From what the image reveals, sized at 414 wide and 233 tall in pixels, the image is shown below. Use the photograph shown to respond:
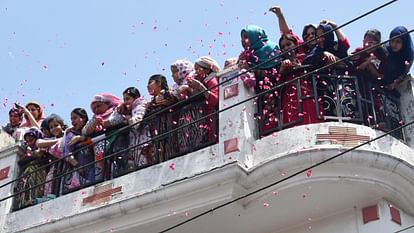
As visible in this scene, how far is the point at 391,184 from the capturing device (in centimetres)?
930

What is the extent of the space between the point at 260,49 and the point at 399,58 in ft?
5.44

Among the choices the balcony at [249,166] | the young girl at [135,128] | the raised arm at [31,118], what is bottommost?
the balcony at [249,166]

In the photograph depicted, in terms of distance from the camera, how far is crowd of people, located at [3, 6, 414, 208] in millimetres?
9992

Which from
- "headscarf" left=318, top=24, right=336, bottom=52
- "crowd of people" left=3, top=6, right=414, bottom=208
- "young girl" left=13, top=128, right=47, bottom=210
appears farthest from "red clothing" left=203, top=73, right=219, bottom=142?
"young girl" left=13, top=128, right=47, bottom=210

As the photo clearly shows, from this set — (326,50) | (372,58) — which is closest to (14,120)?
(326,50)

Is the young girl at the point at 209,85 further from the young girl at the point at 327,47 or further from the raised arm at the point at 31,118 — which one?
the raised arm at the point at 31,118

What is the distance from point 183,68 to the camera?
431 inches

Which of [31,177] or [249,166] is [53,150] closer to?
[31,177]

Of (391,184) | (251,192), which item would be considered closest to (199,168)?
(251,192)

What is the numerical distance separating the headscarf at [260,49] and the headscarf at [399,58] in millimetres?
1338

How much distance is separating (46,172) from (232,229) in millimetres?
3059

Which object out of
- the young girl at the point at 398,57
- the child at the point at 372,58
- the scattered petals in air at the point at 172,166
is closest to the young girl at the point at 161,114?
the scattered petals in air at the point at 172,166

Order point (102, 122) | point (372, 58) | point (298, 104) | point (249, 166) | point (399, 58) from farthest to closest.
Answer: point (102, 122)
point (372, 58)
point (399, 58)
point (298, 104)
point (249, 166)

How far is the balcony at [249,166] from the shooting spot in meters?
9.28
